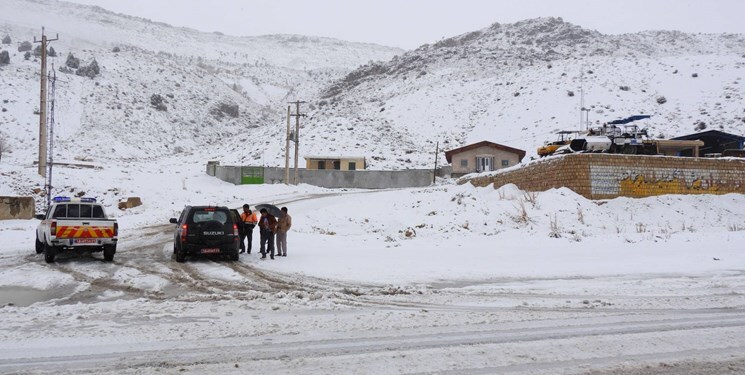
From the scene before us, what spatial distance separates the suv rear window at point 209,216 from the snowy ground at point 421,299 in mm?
1139

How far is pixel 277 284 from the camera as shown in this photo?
10.8 m

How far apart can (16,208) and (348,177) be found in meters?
30.8

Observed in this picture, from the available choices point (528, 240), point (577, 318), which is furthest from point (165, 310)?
point (528, 240)

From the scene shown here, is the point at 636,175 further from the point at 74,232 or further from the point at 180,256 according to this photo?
the point at 74,232

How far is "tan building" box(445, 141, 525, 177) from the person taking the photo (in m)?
53.1

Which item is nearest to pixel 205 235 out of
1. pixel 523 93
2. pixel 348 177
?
pixel 348 177

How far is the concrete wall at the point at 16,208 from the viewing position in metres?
25.2

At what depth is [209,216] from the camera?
1467 cm

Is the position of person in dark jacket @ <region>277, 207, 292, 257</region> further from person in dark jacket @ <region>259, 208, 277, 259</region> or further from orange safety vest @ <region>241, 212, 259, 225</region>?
orange safety vest @ <region>241, 212, 259, 225</region>

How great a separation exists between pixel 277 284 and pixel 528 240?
978 centimetres

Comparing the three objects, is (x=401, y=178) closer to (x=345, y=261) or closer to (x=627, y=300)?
(x=345, y=261)

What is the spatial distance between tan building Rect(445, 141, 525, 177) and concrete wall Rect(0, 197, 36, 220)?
37630 mm

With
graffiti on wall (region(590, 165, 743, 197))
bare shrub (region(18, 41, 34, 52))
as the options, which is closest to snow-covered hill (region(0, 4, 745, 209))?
bare shrub (region(18, 41, 34, 52))

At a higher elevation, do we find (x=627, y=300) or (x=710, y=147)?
(x=710, y=147)
